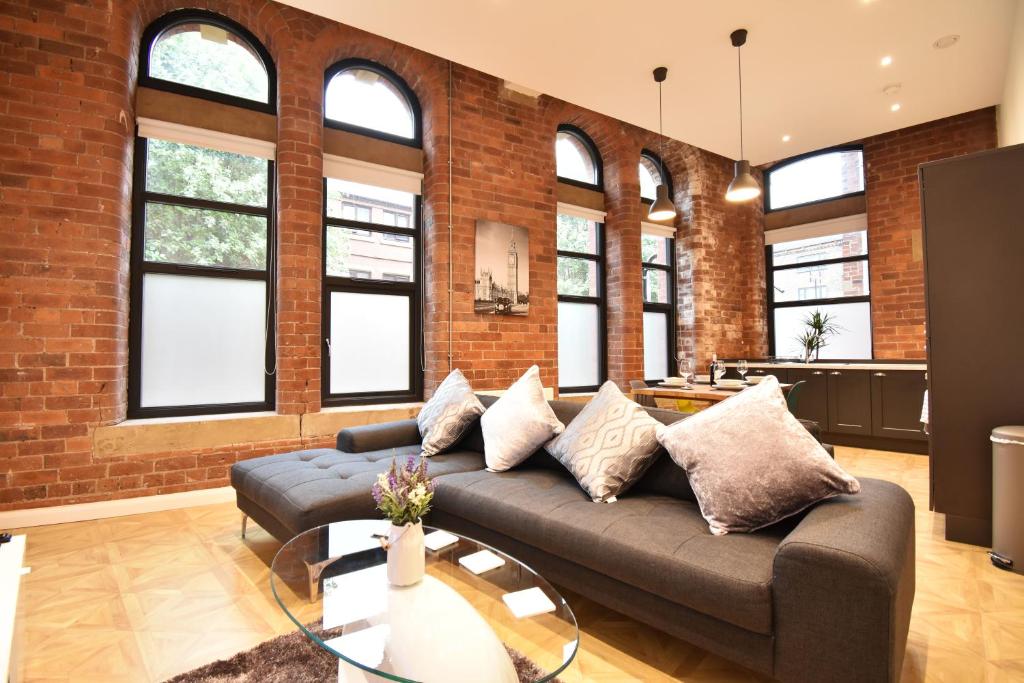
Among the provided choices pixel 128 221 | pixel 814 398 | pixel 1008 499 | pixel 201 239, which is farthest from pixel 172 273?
pixel 814 398

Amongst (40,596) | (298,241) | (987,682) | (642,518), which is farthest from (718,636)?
(298,241)

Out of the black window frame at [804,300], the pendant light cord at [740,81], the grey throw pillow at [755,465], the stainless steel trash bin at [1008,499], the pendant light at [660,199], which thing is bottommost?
the stainless steel trash bin at [1008,499]

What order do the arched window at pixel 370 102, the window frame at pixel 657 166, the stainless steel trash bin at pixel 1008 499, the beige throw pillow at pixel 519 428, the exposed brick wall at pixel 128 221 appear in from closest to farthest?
the stainless steel trash bin at pixel 1008 499 → the beige throw pillow at pixel 519 428 → the exposed brick wall at pixel 128 221 → the arched window at pixel 370 102 → the window frame at pixel 657 166

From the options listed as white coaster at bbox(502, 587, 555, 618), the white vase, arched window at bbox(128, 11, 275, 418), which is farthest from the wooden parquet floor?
arched window at bbox(128, 11, 275, 418)

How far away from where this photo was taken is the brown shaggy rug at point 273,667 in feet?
5.46

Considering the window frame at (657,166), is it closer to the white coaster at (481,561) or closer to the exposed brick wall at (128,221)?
the exposed brick wall at (128,221)

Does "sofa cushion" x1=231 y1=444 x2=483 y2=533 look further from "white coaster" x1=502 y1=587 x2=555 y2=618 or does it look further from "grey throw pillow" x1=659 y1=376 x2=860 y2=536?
"grey throw pillow" x1=659 y1=376 x2=860 y2=536

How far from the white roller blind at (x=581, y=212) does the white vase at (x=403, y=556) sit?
4901 mm

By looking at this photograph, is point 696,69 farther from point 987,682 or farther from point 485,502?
point 987,682

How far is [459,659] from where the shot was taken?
3.92ft

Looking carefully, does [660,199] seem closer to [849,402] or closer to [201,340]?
[849,402]

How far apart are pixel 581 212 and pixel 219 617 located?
17.2 feet

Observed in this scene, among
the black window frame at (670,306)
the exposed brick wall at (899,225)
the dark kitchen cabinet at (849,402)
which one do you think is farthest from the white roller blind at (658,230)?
the dark kitchen cabinet at (849,402)

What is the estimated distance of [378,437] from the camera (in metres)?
3.41
